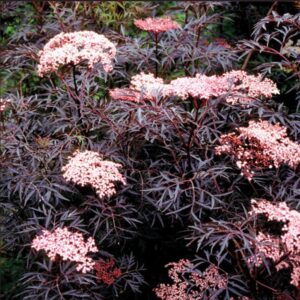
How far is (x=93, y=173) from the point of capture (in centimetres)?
236

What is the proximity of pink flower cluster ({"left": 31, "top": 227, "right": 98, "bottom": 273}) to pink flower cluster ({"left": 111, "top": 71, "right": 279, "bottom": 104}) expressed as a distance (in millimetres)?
883

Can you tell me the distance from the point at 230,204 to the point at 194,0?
181 centimetres

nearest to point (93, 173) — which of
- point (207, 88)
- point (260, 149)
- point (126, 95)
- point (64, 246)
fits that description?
point (64, 246)

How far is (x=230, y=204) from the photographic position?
2600mm

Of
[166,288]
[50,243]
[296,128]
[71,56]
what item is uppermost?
[71,56]

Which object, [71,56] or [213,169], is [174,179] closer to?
[213,169]

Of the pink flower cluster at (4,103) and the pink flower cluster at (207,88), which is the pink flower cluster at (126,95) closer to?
the pink flower cluster at (207,88)

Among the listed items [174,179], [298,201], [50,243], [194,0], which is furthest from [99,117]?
[194,0]

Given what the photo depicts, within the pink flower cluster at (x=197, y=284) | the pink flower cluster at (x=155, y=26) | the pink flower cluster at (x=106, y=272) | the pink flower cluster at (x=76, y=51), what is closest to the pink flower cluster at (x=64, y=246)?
the pink flower cluster at (x=106, y=272)

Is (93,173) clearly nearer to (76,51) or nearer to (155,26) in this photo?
(76,51)

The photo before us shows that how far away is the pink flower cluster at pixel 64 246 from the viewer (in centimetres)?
224

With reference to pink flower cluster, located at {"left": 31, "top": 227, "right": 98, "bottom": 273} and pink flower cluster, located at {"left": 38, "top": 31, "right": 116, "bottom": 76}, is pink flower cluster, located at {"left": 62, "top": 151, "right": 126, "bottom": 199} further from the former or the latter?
pink flower cluster, located at {"left": 38, "top": 31, "right": 116, "bottom": 76}

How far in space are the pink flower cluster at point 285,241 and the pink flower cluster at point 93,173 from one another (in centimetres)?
74

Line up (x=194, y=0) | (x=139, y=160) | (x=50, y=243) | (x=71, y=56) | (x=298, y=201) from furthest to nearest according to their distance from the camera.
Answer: (x=194, y=0)
(x=139, y=160)
(x=71, y=56)
(x=298, y=201)
(x=50, y=243)
